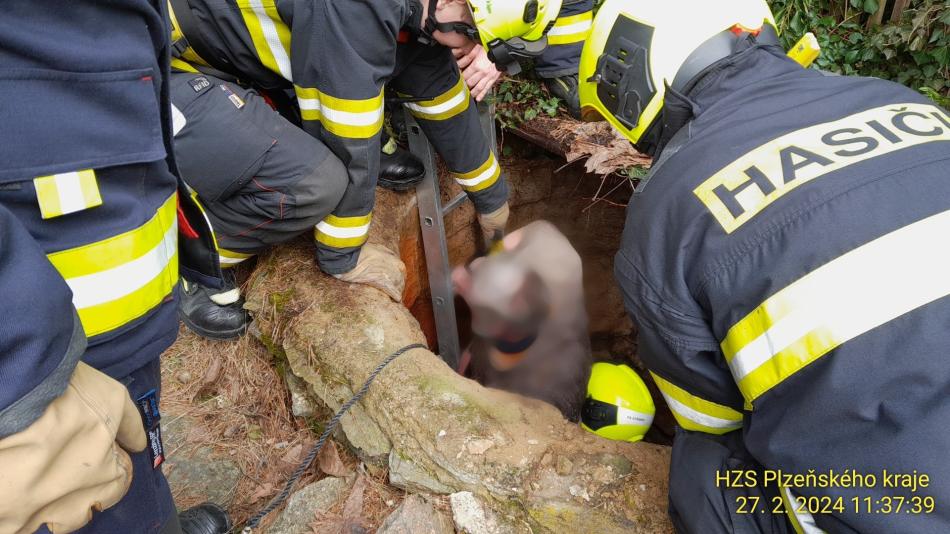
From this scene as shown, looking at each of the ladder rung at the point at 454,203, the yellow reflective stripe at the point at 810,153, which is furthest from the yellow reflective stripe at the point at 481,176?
the yellow reflective stripe at the point at 810,153

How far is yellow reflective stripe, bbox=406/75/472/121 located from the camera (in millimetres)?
3299

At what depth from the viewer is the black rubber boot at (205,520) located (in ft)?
7.85

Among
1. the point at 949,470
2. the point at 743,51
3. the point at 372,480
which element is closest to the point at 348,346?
the point at 372,480

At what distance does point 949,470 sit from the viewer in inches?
49.9

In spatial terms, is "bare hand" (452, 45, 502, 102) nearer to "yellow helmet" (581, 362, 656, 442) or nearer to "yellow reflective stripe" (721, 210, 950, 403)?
"yellow helmet" (581, 362, 656, 442)

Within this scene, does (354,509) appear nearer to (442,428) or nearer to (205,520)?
(442,428)

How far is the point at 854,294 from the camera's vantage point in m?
1.36

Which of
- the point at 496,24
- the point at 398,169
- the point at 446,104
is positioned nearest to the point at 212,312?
Result: the point at 398,169

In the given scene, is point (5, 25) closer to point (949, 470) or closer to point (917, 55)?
point (949, 470)

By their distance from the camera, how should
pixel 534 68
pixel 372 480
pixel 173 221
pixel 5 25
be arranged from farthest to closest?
pixel 534 68, pixel 372 480, pixel 173 221, pixel 5 25

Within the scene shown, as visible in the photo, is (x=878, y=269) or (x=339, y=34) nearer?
(x=878, y=269)

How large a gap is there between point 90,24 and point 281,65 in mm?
1526

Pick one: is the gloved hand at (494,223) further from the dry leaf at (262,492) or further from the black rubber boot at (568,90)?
the dry leaf at (262,492)

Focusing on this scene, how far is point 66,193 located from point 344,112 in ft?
4.98
